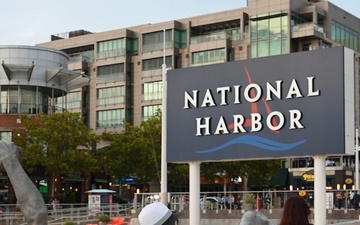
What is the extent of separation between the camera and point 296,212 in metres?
5.41

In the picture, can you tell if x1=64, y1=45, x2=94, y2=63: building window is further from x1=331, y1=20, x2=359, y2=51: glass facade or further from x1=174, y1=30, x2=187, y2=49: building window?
x1=331, y1=20, x2=359, y2=51: glass facade

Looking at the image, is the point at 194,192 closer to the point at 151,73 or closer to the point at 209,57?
the point at 209,57

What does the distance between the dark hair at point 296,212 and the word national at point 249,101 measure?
21623 millimetres

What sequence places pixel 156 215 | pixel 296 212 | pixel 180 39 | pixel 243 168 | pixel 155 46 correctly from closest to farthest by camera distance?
pixel 156 215 < pixel 296 212 < pixel 243 168 < pixel 180 39 < pixel 155 46

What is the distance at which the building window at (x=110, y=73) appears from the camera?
89062 mm

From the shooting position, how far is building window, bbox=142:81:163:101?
8569 cm

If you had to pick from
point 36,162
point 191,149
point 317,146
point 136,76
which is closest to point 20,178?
point 317,146

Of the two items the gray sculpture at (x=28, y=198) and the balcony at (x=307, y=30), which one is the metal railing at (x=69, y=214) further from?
the balcony at (x=307, y=30)

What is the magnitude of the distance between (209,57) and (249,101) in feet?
176

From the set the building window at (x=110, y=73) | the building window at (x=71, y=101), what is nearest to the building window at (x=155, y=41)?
the building window at (x=110, y=73)

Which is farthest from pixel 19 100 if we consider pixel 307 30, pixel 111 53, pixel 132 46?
pixel 307 30

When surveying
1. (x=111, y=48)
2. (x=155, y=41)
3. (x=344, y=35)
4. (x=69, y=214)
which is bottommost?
(x=69, y=214)

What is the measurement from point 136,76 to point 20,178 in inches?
2959

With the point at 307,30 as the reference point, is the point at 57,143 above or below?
below
